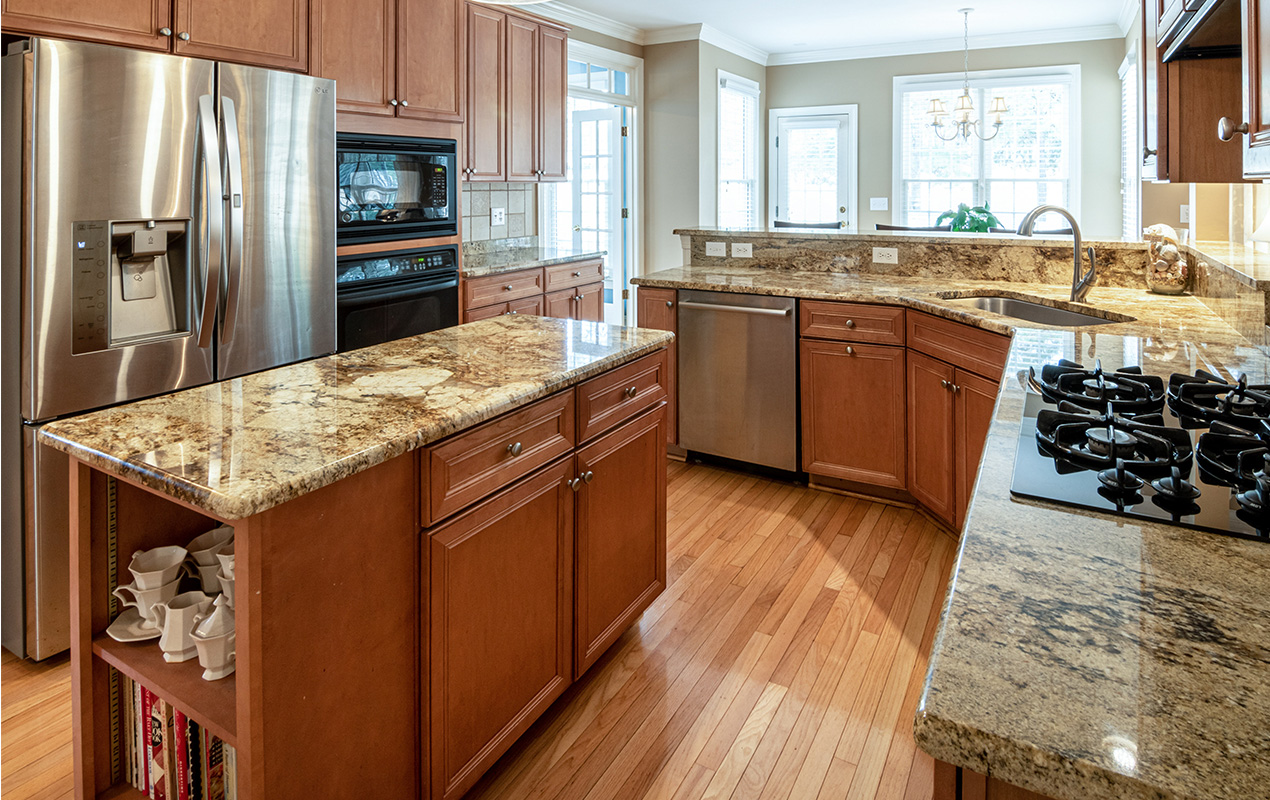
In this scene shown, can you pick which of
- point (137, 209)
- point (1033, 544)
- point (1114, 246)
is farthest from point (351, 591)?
point (1114, 246)

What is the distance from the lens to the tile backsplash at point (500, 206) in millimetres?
4938

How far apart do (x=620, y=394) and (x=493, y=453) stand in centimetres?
54

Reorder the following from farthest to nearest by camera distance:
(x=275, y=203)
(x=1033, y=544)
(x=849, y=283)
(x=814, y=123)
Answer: (x=814, y=123) < (x=849, y=283) < (x=275, y=203) < (x=1033, y=544)

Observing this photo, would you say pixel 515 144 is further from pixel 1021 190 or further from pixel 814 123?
pixel 1021 190

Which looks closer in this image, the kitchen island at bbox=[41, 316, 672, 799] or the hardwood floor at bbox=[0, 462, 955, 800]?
the kitchen island at bbox=[41, 316, 672, 799]

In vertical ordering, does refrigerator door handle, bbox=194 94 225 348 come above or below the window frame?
below

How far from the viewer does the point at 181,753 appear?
1392 mm

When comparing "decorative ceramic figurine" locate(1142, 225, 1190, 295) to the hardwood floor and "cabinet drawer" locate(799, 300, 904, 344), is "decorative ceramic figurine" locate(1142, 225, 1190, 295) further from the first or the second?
the hardwood floor

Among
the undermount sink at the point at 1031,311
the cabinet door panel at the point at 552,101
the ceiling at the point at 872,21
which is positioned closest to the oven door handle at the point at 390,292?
the cabinet door panel at the point at 552,101

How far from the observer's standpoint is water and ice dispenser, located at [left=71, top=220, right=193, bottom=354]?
2211 mm

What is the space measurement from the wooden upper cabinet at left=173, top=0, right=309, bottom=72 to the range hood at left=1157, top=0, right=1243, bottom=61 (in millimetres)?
2738

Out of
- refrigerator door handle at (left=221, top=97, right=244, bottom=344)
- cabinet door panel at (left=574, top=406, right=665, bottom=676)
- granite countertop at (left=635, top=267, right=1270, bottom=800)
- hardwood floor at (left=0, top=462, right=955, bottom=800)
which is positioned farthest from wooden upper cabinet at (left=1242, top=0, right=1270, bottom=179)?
refrigerator door handle at (left=221, top=97, right=244, bottom=344)

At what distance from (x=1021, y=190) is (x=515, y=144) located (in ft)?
16.5

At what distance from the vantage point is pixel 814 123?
7953 mm
